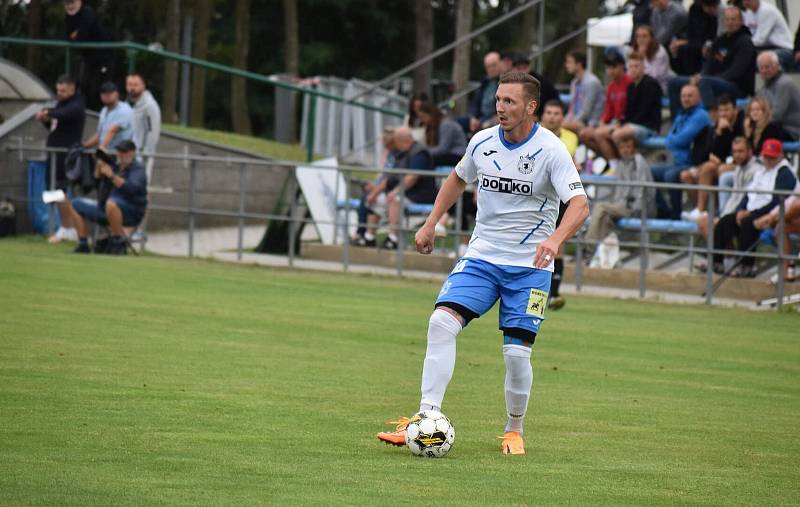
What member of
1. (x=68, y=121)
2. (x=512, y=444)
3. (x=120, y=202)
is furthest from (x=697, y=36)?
(x=512, y=444)

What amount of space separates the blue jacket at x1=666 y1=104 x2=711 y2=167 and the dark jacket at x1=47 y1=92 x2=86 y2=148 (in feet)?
29.7

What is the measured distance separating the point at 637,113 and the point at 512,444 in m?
13.6

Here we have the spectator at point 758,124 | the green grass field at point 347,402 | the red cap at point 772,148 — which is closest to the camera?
the green grass field at point 347,402

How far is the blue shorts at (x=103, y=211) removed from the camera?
64.9ft

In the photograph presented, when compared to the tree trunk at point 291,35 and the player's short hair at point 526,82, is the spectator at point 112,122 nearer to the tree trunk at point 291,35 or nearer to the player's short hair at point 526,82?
the player's short hair at point 526,82

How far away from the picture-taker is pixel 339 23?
5722cm

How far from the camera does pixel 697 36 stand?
21.3 m

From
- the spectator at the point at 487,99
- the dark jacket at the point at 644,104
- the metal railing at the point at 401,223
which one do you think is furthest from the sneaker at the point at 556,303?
the spectator at the point at 487,99

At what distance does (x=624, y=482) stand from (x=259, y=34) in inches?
2028

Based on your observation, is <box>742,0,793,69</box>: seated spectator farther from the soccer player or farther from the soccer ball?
the soccer ball

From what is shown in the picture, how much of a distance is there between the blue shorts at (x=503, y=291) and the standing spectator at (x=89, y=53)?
57.8ft

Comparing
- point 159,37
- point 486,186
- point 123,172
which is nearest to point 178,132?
point 123,172

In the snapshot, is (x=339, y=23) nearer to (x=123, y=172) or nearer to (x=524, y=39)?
(x=524, y=39)

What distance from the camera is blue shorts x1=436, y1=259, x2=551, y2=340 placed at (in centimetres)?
751
